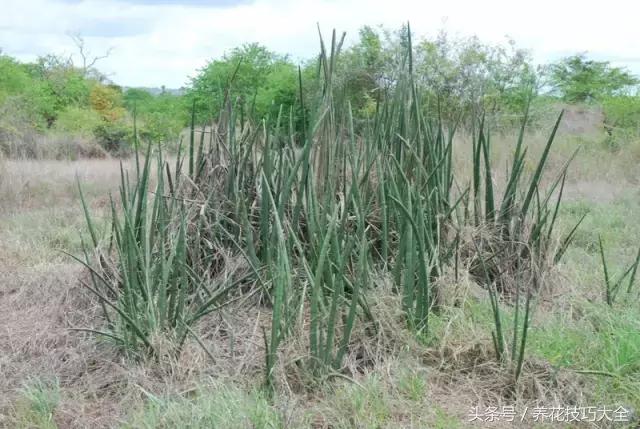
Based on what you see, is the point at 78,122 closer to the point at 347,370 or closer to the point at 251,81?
the point at 251,81

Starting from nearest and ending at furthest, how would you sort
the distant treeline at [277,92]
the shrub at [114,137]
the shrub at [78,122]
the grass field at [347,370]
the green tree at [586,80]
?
the grass field at [347,370]
the distant treeline at [277,92]
the shrub at [114,137]
the shrub at [78,122]
the green tree at [586,80]

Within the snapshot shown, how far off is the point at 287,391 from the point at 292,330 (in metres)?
0.25

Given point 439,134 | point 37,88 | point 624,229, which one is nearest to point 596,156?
point 624,229

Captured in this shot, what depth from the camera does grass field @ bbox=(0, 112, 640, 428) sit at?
2.15 meters

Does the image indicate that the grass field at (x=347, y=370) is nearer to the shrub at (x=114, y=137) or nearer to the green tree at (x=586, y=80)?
the shrub at (x=114, y=137)

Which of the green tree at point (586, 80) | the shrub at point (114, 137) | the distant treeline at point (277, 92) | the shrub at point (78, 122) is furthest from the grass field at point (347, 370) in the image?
the green tree at point (586, 80)

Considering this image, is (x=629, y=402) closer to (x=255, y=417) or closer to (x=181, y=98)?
(x=255, y=417)

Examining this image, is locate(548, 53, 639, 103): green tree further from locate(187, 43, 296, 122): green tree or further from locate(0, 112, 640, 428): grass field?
locate(0, 112, 640, 428): grass field

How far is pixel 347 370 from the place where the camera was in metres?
2.44

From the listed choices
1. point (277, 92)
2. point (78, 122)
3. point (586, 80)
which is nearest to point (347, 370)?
point (277, 92)

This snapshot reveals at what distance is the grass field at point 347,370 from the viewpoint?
2.15 m

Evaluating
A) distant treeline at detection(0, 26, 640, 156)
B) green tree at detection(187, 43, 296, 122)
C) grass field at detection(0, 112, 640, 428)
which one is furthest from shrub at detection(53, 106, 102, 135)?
grass field at detection(0, 112, 640, 428)

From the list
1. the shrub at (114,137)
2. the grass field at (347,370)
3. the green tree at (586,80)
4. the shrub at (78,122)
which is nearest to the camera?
the grass field at (347,370)

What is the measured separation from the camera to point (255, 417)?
6.76ft
